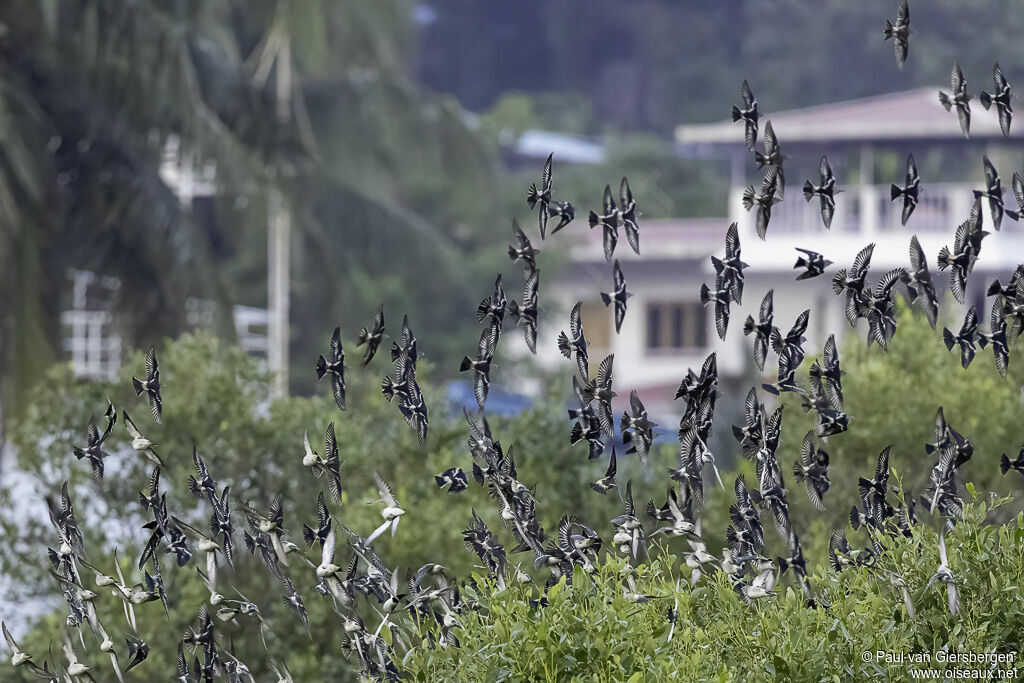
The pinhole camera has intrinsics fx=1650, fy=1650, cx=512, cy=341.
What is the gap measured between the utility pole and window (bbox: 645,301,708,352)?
28.8ft

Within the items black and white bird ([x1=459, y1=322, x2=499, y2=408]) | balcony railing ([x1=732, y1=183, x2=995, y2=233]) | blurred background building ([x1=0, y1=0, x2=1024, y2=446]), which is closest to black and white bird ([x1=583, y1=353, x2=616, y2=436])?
black and white bird ([x1=459, y1=322, x2=499, y2=408])

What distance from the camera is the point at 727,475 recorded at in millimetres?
7266

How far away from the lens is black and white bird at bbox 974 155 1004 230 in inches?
168

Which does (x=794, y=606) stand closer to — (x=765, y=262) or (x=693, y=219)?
(x=765, y=262)

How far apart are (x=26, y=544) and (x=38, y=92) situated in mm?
8200

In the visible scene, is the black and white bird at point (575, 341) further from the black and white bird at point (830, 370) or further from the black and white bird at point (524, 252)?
the black and white bird at point (830, 370)

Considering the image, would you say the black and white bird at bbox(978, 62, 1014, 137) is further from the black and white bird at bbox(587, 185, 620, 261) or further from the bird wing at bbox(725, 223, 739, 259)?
the black and white bird at bbox(587, 185, 620, 261)

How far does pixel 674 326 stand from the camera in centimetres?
3219

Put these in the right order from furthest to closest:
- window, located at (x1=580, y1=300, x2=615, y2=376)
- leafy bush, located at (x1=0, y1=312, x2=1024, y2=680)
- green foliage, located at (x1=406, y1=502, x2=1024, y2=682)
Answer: window, located at (x1=580, y1=300, x2=615, y2=376) → leafy bush, located at (x1=0, y1=312, x2=1024, y2=680) → green foliage, located at (x1=406, y1=502, x2=1024, y2=682)

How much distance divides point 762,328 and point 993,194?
71 cm

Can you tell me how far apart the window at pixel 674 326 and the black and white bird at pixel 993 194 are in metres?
27.3

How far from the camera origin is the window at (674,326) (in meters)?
31.9

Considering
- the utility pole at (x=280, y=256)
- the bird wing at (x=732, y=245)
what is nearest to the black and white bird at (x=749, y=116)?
the bird wing at (x=732, y=245)

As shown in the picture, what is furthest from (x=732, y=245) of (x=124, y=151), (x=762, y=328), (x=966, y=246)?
(x=124, y=151)
